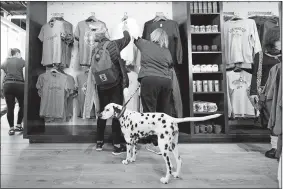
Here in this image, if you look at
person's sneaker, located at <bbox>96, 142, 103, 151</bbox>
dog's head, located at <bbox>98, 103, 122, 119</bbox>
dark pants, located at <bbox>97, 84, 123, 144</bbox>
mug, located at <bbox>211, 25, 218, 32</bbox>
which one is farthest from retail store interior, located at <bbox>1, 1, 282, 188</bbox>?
dog's head, located at <bbox>98, 103, 122, 119</bbox>

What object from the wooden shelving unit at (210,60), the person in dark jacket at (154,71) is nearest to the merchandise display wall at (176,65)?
the wooden shelving unit at (210,60)

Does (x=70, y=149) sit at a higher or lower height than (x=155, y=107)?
lower

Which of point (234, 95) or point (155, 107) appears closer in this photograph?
point (155, 107)

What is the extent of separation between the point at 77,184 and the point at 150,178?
62cm

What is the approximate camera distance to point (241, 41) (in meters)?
3.51

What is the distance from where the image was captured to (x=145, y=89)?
2555mm

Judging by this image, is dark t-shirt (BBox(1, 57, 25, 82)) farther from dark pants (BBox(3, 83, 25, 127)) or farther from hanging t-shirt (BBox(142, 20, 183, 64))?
hanging t-shirt (BBox(142, 20, 183, 64))

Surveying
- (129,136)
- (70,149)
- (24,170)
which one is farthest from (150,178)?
(70,149)

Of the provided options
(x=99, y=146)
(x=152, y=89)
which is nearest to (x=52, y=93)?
(x=99, y=146)

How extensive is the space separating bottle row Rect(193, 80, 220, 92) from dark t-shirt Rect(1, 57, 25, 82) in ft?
10.1

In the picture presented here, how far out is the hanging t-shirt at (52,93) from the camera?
341 centimetres

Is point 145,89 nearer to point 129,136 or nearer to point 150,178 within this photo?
point 129,136

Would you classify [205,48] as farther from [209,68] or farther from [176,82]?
[176,82]

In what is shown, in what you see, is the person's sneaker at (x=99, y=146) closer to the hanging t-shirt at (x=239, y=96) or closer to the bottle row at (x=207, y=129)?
the bottle row at (x=207, y=129)
